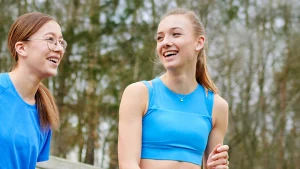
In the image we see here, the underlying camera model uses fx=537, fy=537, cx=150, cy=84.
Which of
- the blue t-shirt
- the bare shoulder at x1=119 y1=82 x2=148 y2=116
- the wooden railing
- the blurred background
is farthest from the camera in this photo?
the blurred background

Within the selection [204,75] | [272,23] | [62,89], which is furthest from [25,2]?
[204,75]

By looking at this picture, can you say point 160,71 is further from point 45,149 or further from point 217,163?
point 217,163

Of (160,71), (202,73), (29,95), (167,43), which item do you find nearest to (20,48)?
(29,95)

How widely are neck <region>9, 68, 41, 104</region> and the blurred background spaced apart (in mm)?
7469

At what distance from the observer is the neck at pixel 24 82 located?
2461 mm

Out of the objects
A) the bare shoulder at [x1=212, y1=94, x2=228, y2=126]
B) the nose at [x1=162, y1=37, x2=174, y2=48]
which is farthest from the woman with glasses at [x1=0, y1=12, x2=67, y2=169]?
the bare shoulder at [x1=212, y1=94, x2=228, y2=126]

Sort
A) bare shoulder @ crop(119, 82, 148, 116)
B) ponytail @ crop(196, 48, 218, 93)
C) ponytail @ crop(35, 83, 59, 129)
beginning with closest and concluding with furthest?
1. bare shoulder @ crop(119, 82, 148, 116)
2. ponytail @ crop(35, 83, 59, 129)
3. ponytail @ crop(196, 48, 218, 93)

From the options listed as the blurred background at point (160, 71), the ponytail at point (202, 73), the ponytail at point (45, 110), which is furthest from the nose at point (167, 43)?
the blurred background at point (160, 71)

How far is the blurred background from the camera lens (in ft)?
34.0

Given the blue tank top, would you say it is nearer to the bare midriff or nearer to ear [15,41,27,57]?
the bare midriff

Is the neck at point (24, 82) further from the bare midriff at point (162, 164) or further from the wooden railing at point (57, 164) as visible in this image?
the wooden railing at point (57, 164)

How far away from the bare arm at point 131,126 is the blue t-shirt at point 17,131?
39 centimetres

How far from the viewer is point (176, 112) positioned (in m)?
2.48

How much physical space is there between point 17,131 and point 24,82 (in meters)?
0.25
